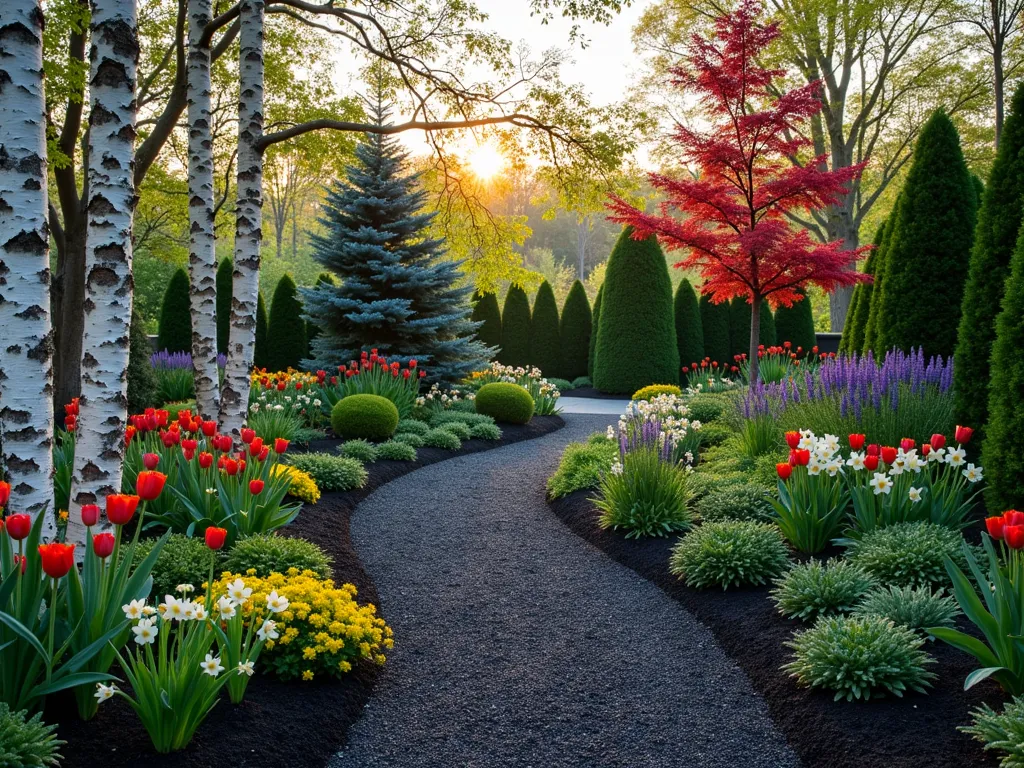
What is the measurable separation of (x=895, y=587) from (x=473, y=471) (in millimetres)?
5434

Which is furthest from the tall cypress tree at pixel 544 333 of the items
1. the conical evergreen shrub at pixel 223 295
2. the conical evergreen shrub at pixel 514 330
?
the conical evergreen shrub at pixel 223 295

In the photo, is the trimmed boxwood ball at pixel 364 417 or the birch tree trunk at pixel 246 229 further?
the trimmed boxwood ball at pixel 364 417

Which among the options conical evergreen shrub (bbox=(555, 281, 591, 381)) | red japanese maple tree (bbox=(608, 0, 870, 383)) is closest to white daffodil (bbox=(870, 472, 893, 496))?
red japanese maple tree (bbox=(608, 0, 870, 383))

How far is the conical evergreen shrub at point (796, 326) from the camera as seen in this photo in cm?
1856

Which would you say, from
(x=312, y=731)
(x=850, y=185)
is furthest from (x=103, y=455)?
(x=850, y=185)

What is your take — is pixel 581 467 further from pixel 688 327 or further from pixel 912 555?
pixel 688 327

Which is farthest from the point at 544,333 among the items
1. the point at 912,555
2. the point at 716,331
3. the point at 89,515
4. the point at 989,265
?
the point at 89,515

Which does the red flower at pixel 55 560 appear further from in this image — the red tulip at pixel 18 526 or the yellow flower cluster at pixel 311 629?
the yellow flower cluster at pixel 311 629

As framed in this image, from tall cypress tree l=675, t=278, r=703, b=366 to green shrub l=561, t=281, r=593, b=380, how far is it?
102 inches

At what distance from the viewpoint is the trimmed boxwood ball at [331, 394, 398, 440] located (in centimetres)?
909

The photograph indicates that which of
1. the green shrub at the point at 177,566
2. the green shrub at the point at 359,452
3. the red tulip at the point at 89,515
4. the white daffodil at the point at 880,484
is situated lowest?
the green shrub at the point at 359,452

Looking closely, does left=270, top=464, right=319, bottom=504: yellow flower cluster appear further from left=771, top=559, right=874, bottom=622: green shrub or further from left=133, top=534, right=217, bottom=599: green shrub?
left=771, top=559, right=874, bottom=622: green shrub

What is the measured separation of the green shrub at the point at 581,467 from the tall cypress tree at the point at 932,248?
317 centimetres

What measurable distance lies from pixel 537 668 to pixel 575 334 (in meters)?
16.5
